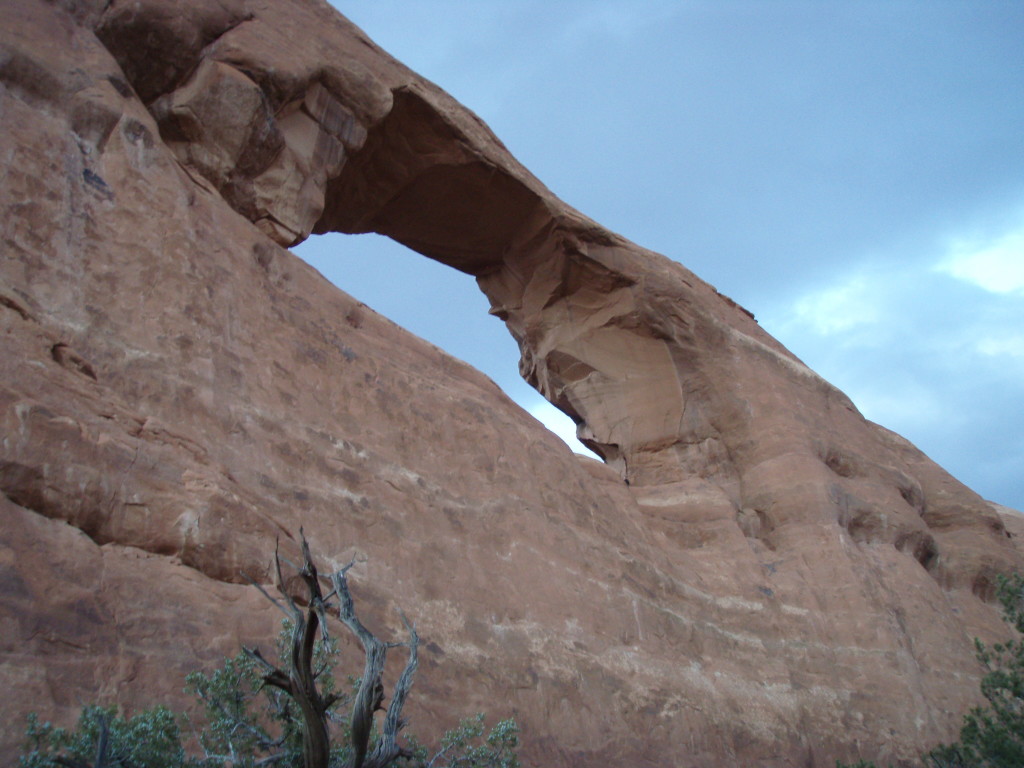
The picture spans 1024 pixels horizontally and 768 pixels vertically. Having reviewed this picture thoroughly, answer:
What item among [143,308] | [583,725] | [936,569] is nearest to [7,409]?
[143,308]

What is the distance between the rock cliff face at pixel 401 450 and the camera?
7.88m

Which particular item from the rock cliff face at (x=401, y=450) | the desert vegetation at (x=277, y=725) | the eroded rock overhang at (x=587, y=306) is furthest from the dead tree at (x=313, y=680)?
A: the eroded rock overhang at (x=587, y=306)

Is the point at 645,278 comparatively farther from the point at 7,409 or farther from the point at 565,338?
the point at 7,409

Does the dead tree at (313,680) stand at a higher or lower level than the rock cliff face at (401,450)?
lower

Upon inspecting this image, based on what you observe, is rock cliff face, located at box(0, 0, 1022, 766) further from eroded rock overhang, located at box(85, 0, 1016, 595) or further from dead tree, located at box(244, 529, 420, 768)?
dead tree, located at box(244, 529, 420, 768)

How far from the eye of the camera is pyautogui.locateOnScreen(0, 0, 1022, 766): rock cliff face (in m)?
7.88

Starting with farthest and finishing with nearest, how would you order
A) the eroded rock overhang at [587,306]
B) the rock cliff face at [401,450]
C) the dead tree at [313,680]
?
the eroded rock overhang at [587,306]
the rock cliff face at [401,450]
the dead tree at [313,680]

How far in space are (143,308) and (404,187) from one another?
8.60 metres

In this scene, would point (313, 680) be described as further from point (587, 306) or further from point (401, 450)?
point (587, 306)

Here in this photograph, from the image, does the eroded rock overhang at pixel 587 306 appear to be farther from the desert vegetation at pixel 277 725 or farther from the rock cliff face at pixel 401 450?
the desert vegetation at pixel 277 725

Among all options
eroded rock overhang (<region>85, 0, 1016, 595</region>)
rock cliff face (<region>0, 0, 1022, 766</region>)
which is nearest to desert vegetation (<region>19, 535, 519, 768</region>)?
rock cliff face (<region>0, 0, 1022, 766</region>)

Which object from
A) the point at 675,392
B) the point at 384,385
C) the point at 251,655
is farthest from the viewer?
the point at 675,392

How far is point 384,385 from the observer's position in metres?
12.4

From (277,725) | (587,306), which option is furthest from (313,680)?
(587,306)
